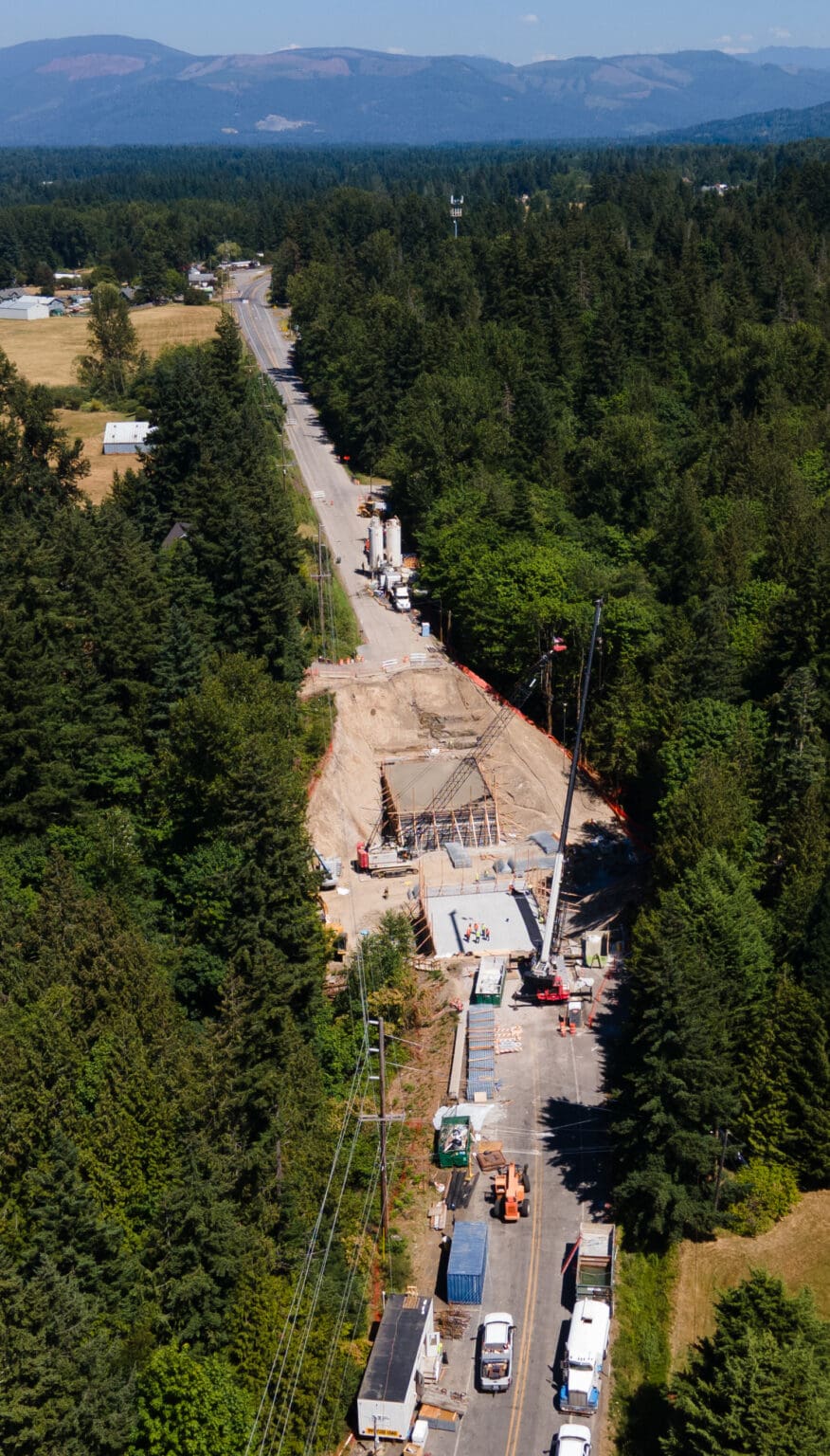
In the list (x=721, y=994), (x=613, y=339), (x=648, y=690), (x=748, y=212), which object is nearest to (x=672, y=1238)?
(x=721, y=994)

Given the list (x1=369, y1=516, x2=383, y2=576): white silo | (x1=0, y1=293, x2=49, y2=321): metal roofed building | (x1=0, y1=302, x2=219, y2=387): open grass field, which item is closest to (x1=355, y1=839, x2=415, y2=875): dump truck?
(x1=369, y1=516, x2=383, y2=576): white silo

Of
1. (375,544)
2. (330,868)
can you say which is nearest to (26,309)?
(375,544)

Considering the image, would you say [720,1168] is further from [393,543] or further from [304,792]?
[393,543]

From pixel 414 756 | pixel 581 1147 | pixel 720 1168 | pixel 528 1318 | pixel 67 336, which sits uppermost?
pixel 67 336

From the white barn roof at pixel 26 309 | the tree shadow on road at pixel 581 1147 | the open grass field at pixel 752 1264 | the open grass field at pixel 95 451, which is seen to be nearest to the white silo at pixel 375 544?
the open grass field at pixel 95 451

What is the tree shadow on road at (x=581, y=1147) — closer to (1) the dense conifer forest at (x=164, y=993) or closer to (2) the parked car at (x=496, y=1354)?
(2) the parked car at (x=496, y=1354)

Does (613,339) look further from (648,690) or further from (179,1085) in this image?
(179,1085)
